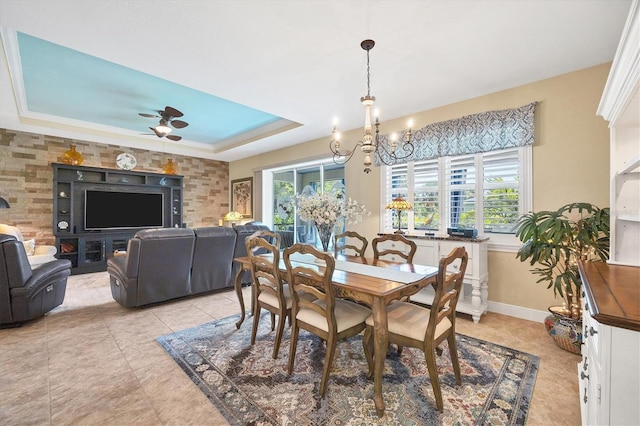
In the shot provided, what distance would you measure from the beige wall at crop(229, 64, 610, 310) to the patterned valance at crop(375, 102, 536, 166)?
123 mm

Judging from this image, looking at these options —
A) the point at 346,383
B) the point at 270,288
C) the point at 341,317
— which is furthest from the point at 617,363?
the point at 270,288

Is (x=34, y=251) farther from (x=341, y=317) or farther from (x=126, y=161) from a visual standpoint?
(x=341, y=317)

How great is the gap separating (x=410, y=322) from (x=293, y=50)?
96.7 inches

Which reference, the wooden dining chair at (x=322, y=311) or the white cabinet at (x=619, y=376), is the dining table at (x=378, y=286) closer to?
the wooden dining chair at (x=322, y=311)

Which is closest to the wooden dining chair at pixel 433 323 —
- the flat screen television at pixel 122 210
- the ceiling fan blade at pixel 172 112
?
the ceiling fan blade at pixel 172 112

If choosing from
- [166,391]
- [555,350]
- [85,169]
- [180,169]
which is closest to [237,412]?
[166,391]

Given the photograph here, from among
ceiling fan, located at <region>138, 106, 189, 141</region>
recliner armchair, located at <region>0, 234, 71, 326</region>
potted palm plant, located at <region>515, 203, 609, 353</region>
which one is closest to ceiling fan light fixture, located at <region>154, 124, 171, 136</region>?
ceiling fan, located at <region>138, 106, 189, 141</region>

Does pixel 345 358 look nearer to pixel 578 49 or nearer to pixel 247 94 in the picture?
pixel 247 94

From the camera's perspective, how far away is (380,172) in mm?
4352

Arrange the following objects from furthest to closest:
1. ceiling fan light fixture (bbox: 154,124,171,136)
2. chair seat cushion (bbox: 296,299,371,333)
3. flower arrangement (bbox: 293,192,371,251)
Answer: ceiling fan light fixture (bbox: 154,124,171,136) → flower arrangement (bbox: 293,192,371,251) → chair seat cushion (bbox: 296,299,371,333)

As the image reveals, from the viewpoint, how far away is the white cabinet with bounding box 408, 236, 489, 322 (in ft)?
10.0

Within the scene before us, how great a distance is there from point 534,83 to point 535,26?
1.10 meters

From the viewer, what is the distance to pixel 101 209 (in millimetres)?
→ 5777

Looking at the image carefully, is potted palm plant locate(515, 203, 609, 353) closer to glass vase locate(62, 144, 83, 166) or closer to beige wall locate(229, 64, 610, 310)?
beige wall locate(229, 64, 610, 310)
